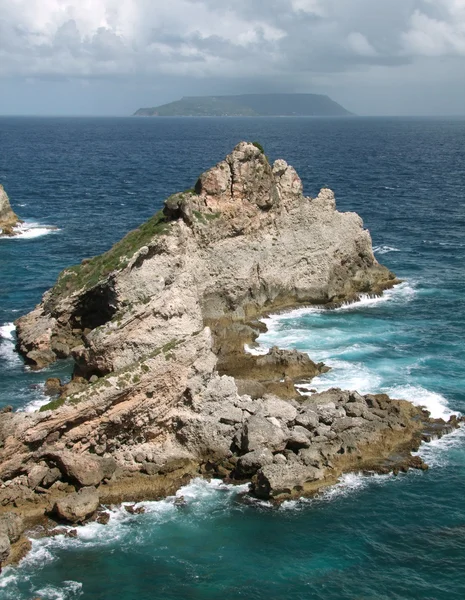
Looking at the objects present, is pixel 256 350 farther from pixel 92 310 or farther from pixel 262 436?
pixel 262 436

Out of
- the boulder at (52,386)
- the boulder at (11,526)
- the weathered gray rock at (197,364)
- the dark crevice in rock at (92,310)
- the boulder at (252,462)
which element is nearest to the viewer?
the boulder at (11,526)

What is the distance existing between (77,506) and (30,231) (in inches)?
2571

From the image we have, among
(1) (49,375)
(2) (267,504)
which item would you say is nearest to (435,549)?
(2) (267,504)

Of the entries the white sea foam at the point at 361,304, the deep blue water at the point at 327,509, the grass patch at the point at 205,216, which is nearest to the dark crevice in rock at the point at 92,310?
the deep blue water at the point at 327,509

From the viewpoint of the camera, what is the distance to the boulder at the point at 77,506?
33.9 meters

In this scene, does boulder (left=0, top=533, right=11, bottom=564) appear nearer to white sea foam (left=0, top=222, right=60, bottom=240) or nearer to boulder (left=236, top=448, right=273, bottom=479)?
boulder (left=236, top=448, right=273, bottom=479)

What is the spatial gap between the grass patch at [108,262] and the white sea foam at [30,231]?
35.7 m

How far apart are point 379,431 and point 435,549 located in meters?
9.28

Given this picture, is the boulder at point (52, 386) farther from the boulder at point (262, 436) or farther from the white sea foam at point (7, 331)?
the boulder at point (262, 436)

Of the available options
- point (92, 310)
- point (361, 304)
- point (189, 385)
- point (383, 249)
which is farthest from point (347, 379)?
point (383, 249)

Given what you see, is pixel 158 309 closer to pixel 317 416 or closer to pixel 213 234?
pixel 317 416

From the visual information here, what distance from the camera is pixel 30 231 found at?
309 feet

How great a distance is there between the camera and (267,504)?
35.4 meters

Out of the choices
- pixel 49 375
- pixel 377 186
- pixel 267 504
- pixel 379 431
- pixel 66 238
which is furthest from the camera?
pixel 377 186
